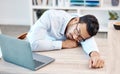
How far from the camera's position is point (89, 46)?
161 centimetres

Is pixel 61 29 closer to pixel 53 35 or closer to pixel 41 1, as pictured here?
pixel 53 35

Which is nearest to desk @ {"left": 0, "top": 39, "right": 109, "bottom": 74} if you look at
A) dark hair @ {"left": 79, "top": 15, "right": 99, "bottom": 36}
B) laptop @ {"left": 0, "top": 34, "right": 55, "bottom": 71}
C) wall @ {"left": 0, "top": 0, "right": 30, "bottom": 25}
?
laptop @ {"left": 0, "top": 34, "right": 55, "bottom": 71}

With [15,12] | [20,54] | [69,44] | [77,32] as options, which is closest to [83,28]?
[77,32]

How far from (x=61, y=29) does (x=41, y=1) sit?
2.27 m

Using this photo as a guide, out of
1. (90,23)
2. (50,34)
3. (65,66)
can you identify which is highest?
(90,23)

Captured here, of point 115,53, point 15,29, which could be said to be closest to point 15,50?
point 115,53

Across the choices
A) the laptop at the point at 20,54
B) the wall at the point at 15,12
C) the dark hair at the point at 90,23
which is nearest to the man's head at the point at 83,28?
the dark hair at the point at 90,23

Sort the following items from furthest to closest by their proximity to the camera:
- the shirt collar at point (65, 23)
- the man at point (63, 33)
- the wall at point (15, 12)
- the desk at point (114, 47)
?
1. the wall at point (15, 12)
2. the shirt collar at point (65, 23)
3. the man at point (63, 33)
4. the desk at point (114, 47)

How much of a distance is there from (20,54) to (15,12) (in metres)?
3.18

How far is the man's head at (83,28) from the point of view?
62.0 inches

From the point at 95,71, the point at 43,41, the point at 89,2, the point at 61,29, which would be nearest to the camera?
the point at 95,71

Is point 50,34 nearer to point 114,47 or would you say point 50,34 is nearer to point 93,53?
point 93,53

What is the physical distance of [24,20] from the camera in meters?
4.38

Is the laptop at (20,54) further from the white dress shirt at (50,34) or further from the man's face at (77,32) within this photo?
the man's face at (77,32)
